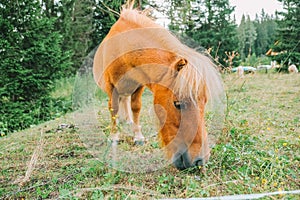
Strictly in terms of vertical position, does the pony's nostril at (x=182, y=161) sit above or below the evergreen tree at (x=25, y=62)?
below

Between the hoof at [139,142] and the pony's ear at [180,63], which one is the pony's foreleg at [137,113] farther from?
the pony's ear at [180,63]

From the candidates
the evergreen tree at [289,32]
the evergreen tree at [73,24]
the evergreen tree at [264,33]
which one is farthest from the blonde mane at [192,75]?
the evergreen tree at [264,33]

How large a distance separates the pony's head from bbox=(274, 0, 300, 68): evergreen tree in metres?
17.2

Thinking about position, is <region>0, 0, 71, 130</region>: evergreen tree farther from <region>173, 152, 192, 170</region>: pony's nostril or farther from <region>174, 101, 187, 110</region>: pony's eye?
<region>174, 101, 187, 110</region>: pony's eye

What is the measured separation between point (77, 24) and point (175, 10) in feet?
31.3

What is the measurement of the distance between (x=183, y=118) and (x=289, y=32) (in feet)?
61.9

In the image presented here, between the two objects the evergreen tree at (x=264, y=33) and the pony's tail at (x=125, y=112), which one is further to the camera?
the evergreen tree at (x=264, y=33)

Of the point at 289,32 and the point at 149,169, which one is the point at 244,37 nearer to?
the point at 289,32

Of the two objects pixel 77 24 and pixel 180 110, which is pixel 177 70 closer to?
pixel 180 110

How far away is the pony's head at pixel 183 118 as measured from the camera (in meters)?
2.24

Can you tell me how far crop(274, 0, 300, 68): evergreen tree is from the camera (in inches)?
690

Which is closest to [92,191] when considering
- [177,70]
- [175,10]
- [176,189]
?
[176,189]

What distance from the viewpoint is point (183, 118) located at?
7.41 feet

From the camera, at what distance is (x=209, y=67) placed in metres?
2.54
